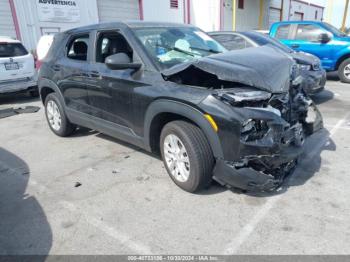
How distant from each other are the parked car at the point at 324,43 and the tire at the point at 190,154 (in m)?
7.54

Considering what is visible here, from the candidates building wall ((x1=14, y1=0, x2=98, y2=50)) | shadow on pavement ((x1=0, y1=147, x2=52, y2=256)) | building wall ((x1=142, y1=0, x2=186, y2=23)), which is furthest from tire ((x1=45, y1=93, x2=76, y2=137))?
building wall ((x1=142, y1=0, x2=186, y2=23))

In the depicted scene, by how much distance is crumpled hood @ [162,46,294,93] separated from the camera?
120 inches

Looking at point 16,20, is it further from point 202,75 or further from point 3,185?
point 202,75

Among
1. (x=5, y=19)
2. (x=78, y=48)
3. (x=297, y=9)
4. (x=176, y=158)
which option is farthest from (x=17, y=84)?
(x=297, y=9)

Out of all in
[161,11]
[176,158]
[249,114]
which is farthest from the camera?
[161,11]

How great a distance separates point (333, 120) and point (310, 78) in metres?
1.10

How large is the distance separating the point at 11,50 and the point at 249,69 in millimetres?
7547

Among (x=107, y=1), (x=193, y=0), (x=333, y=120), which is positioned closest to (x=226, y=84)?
(x=333, y=120)

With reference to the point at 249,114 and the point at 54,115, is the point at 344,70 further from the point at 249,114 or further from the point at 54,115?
the point at 54,115

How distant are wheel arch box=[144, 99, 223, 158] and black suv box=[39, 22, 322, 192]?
0.03ft

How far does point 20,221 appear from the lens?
120 inches

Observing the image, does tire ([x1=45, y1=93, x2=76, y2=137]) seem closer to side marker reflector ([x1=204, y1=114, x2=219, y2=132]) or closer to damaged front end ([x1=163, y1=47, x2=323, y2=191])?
damaged front end ([x1=163, y1=47, x2=323, y2=191])

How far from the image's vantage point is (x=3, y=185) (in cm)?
384

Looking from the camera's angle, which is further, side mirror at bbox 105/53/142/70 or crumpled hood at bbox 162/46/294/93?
side mirror at bbox 105/53/142/70
